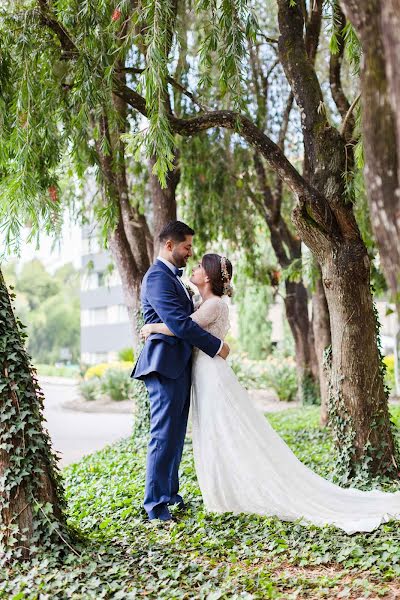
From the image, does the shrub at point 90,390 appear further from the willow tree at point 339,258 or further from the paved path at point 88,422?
the willow tree at point 339,258

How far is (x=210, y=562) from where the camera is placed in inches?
165

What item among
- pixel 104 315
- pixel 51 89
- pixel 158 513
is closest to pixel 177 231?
pixel 51 89

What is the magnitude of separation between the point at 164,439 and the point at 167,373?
0.48 meters

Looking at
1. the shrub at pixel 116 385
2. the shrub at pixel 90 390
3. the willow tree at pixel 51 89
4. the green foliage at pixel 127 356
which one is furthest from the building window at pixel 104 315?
the willow tree at pixel 51 89

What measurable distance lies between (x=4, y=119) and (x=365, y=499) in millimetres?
4158

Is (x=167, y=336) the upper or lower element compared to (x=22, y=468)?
upper

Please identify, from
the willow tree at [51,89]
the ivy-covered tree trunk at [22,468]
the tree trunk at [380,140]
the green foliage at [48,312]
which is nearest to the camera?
the tree trunk at [380,140]

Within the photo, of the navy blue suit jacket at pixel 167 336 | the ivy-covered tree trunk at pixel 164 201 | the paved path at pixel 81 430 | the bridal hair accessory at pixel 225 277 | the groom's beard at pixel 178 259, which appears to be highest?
the ivy-covered tree trunk at pixel 164 201

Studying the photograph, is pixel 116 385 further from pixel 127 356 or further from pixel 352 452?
pixel 352 452

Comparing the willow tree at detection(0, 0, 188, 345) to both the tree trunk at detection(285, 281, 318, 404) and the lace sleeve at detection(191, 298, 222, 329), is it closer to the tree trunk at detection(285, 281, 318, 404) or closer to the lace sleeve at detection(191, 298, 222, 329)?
the lace sleeve at detection(191, 298, 222, 329)

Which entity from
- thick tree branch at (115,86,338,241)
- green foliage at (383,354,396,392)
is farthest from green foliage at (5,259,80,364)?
thick tree branch at (115,86,338,241)

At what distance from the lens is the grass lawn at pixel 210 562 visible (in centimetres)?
374

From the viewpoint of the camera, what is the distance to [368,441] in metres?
6.04

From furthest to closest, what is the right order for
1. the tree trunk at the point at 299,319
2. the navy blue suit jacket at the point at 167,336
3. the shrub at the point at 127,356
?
the shrub at the point at 127,356, the tree trunk at the point at 299,319, the navy blue suit jacket at the point at 167,336
